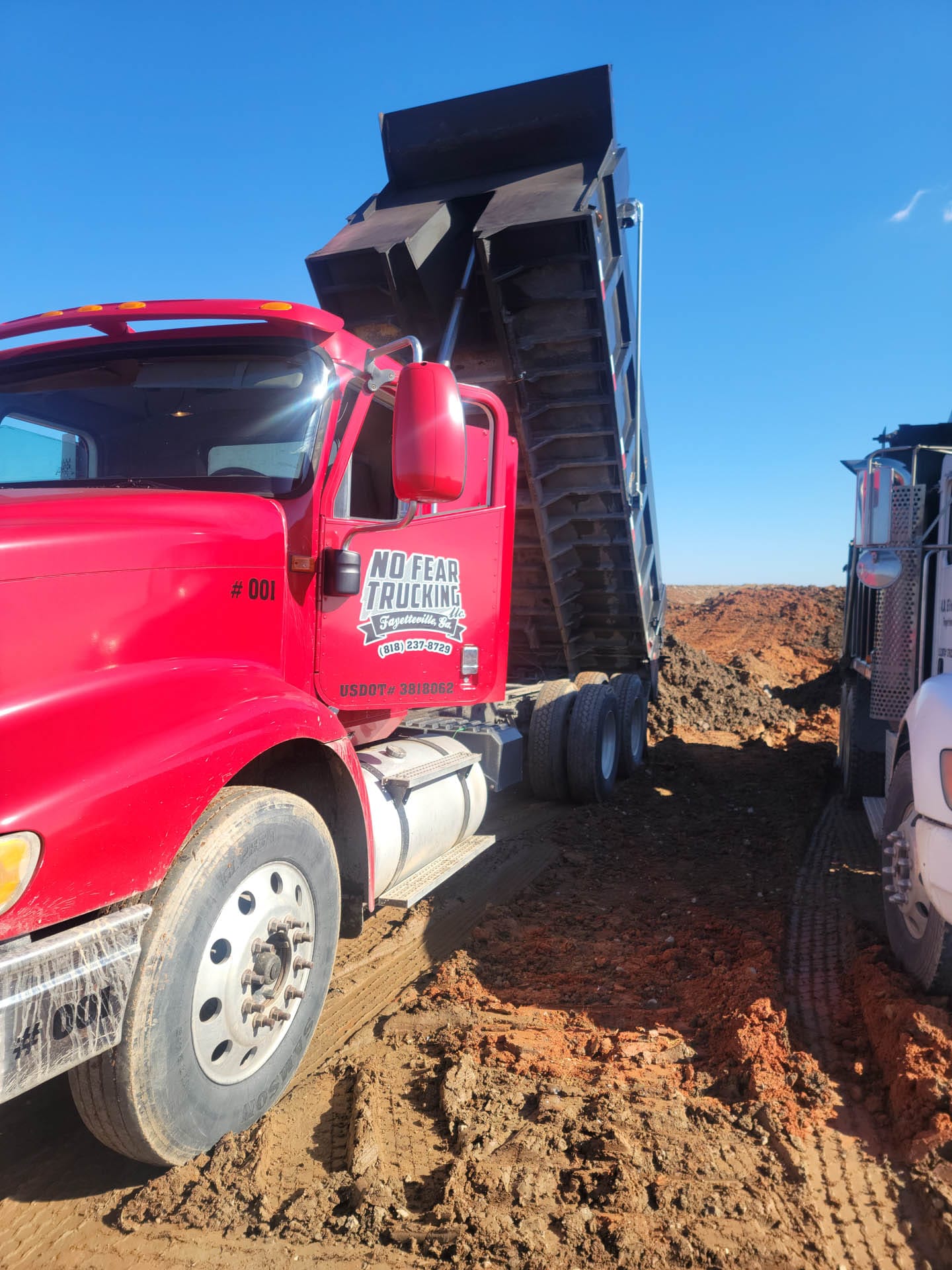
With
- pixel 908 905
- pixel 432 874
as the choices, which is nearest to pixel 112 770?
pixel 432 874

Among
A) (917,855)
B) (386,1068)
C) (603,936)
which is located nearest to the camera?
(386,1068)

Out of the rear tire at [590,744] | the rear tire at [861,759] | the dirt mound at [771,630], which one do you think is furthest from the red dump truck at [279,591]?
the dirt mound at [771,630]

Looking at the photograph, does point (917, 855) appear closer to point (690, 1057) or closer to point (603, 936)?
point (690, 1057)

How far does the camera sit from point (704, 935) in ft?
14.2

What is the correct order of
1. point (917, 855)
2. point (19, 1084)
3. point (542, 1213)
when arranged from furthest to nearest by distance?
point (917, 855) → point (542, 1213) → point (19, 1084)

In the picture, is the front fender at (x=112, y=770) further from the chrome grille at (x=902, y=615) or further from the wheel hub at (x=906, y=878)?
the chrome grille at (x=902, y=615)

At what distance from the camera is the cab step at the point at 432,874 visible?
3.54m

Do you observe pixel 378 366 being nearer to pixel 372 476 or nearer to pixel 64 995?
pixel 372 476

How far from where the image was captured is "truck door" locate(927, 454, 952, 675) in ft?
13.5

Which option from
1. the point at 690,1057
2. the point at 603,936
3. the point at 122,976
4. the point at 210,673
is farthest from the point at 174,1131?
the point at 603,936

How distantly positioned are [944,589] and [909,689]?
775 millimetres

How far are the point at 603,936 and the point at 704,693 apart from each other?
8.23 meters

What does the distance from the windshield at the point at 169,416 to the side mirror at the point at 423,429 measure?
51cm

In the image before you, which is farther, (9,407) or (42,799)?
(9,407)
